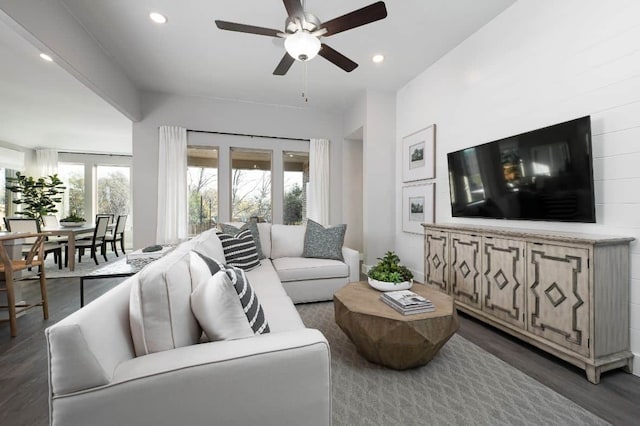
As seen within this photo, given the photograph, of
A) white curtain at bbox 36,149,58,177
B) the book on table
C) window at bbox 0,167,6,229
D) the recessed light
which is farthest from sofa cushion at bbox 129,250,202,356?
white curtain at bbox 36,149,58,177

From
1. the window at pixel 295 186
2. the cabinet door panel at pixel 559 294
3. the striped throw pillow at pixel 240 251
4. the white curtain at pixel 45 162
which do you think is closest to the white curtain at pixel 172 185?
the window at pixel 295 186

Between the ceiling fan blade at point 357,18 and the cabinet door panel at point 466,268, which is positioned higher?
the ceiling fan blade at point 357,18

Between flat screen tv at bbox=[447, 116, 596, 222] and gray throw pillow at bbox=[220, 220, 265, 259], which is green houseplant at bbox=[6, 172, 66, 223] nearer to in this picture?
gray throw pillow at bbox=[220, 220, 265, 259]

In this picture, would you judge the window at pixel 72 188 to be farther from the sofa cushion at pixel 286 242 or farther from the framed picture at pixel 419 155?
the framed picture at pixel 419 155

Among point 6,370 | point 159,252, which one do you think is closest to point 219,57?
point 159,252

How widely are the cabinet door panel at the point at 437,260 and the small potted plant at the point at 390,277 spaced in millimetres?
948

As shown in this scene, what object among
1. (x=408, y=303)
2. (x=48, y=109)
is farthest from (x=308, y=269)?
(x=48, y=109)

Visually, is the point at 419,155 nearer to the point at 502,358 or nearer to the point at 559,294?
the point at 559,294

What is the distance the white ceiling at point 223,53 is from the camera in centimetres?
255

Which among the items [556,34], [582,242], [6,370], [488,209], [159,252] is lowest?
[6,370]

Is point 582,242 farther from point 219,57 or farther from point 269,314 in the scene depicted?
point 219,57

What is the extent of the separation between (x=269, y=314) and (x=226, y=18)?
2802 millimetres

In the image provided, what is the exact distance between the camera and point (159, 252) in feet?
8.23

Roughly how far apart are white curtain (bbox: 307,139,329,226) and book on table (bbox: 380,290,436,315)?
3208 mm
